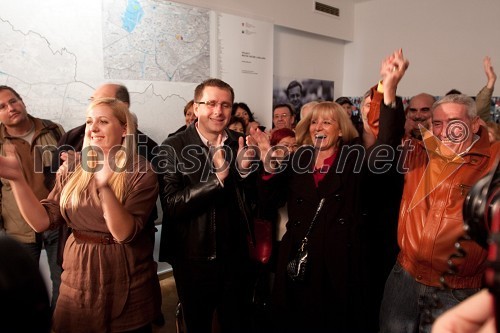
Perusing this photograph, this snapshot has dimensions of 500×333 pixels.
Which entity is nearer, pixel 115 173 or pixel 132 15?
pixel 115 173

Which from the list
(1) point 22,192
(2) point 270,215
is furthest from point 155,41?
(1) point 22,192

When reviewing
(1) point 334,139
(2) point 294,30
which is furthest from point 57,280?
(2) point 294,30

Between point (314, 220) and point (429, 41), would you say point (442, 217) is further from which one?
point (429, 41)

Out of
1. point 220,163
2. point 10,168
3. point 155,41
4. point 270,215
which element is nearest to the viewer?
point 10,168

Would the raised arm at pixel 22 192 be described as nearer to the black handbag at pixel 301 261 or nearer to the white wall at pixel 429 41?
the black handbag at pixel 301 261

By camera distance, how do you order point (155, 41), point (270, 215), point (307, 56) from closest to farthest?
point (270, 215) < point (155, 41) < point (307, 56)

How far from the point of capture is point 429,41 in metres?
5.21

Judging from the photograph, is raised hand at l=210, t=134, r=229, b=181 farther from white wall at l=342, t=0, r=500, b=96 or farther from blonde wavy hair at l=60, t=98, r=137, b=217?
white wall at l=342, t=0, r=500, b=96

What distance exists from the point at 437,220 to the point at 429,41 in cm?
458

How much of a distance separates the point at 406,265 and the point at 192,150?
47.5 inches

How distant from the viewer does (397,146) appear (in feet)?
5.33

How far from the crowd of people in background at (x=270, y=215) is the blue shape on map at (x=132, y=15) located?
144 cm

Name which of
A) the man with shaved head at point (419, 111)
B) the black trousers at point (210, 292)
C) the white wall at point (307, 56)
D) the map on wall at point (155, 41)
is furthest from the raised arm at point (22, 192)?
the white wall at point (307, 56)

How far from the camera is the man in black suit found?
6.32ft
